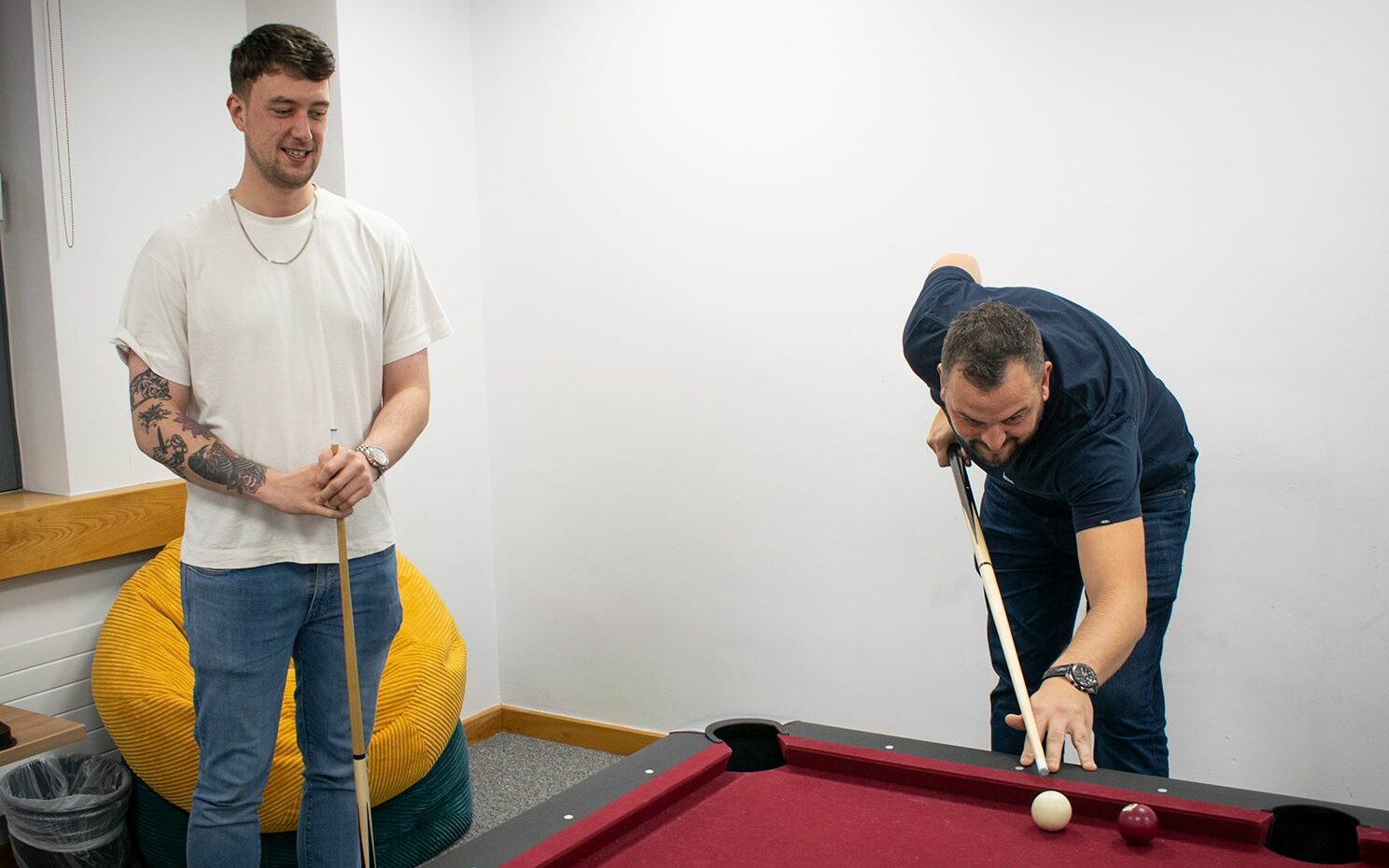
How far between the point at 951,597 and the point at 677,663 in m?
0.88

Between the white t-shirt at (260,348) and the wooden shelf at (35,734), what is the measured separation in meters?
0.48

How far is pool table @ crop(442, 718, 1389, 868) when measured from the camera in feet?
4.60

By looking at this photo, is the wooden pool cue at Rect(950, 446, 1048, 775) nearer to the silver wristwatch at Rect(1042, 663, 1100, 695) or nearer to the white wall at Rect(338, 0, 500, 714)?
the silver wristwatch at Rect(1042, 663, 1100, 695)

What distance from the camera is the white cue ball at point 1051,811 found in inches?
57.2

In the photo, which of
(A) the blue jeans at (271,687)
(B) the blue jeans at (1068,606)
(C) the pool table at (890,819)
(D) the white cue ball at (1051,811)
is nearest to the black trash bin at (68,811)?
(A) the blue jeans at (271,687)

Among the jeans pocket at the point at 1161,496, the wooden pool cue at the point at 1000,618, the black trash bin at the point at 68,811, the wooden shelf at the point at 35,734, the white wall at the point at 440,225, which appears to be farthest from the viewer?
the white wall at the point at 440,225

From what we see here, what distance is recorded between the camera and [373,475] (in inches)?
74.9

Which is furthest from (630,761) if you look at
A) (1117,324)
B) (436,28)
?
(436,28)

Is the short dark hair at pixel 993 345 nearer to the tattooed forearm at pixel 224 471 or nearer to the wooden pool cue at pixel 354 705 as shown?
the wooden pool cue at pixel 354 705

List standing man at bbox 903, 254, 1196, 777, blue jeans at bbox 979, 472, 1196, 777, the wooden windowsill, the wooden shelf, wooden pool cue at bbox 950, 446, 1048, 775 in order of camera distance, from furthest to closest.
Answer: the wooden windowsill
blue jeans at bbox 979, 472, 1196, 777
the wooden shelf
standing man at bbox 903, 254, 1196, 777
wooden pool cue at bbox 950, 446, 1048, 775

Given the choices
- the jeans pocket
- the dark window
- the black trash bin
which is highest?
the dark window

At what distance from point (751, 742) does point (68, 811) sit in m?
1.64

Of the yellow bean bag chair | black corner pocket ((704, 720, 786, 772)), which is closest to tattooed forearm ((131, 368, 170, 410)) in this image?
the yellow bean bag chair

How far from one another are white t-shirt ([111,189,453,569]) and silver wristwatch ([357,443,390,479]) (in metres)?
0.06
